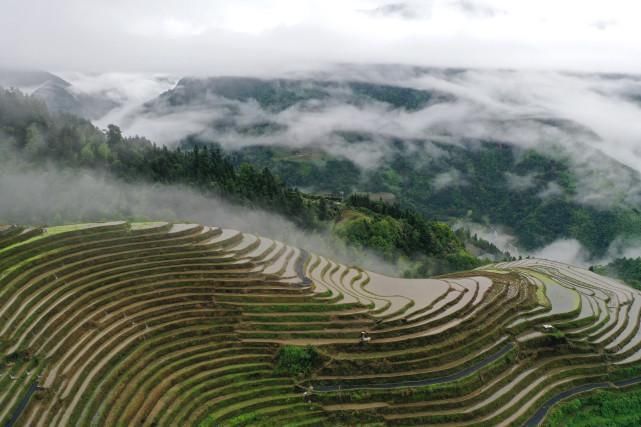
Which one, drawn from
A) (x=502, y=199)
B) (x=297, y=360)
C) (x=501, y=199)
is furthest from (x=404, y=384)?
(x=501, y=199)

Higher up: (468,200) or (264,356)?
(264,356)

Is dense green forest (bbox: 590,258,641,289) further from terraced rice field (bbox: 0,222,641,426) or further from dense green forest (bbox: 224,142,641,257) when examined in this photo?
dense green forest (bbox: 224,142,641,257)

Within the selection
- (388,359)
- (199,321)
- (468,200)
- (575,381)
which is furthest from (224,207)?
(468,200)

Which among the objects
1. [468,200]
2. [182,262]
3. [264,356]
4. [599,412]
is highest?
[182,262]

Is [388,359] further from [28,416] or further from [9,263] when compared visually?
[9,263]

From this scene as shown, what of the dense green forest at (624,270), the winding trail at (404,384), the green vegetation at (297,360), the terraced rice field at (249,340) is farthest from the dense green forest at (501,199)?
the green vegetation at (297,360)

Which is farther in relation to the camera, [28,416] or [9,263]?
[9,263]

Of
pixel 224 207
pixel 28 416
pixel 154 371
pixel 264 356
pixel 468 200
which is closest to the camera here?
pixel 28 416
